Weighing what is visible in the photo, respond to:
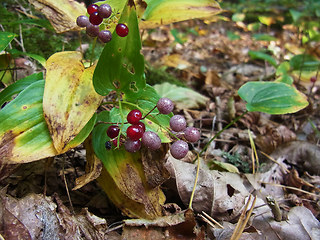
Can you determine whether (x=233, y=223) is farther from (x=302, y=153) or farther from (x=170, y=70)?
(x=170, y=70)

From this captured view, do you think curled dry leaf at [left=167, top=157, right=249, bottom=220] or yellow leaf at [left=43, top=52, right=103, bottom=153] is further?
curled dry leaf at [left=167, top=157, right=249, bottom=220]

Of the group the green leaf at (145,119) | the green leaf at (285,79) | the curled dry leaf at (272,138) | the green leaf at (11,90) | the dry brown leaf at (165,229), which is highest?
the green leaf at (11,90)

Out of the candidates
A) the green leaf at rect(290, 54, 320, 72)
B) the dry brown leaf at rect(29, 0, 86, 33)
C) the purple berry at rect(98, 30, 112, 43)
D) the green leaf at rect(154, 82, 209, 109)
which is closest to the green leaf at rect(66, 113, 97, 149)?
the purple berry at rect(98, 30, 112, 43)

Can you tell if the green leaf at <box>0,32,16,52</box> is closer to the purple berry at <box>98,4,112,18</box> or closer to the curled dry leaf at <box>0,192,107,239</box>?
the purple berry at <box>98,4,112,18</box>

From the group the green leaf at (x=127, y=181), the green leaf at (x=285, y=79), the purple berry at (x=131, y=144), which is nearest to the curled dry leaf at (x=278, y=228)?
the green leaf at (x=127, y=181)

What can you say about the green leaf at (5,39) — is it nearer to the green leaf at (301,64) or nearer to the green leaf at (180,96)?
the green leaf at (180,96)

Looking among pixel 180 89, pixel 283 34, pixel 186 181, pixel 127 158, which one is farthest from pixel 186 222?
pixel 283 34
